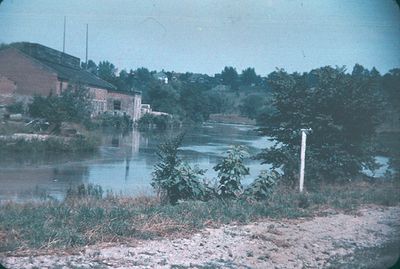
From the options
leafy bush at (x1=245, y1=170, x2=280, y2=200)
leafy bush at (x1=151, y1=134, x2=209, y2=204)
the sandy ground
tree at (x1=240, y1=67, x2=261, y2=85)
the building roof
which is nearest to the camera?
the sandy ground

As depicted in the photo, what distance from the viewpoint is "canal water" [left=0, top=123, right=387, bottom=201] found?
10.9m

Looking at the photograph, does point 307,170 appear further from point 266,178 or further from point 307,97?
point 266,178

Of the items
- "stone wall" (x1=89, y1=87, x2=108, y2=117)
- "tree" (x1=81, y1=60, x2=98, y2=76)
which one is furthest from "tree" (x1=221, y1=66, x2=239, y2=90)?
"tree" (x1=81, y1=60, x2=98, y2=76)

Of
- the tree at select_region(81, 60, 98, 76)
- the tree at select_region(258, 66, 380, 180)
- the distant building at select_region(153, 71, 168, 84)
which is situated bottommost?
the tree at select_region(258, 66, 380, 180)

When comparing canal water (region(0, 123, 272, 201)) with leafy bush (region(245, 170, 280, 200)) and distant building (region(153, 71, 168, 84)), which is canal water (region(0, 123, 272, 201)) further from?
distant building (region(153, 71, 168, 84))

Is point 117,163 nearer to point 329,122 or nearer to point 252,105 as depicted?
point 252,105

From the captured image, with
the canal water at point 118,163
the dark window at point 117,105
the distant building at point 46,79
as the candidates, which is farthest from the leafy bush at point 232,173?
the dark window at point 117,105

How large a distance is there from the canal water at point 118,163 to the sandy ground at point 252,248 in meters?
3.31

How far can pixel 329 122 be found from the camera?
416 inches

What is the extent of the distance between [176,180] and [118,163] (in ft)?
23.7

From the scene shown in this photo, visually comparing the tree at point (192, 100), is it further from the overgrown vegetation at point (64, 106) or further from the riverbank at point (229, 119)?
the overgrown vegetation at point (64, 106)

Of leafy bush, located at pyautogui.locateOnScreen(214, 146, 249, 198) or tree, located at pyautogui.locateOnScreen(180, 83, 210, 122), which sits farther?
tree, located at pyautogui.locateOnScreen(180, 83, 210, 122)

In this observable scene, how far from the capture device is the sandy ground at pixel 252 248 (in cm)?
479

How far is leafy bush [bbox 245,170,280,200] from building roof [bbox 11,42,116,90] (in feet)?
29.7
